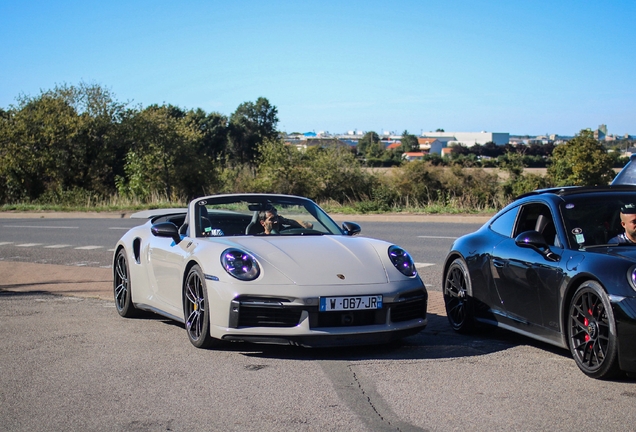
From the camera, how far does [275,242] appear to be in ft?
22.9

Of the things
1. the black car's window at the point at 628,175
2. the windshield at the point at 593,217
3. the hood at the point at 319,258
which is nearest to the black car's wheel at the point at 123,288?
the hood at the point at 319,258

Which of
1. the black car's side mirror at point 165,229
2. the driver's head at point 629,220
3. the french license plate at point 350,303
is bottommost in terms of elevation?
the french license plate at point 350,303

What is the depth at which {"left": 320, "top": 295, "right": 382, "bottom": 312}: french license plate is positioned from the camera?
6125mm

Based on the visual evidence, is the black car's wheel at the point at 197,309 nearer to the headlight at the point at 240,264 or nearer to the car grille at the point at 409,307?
the headlight at the point at 240,264

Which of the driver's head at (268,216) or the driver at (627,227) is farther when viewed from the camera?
the driver's head at (268,216)

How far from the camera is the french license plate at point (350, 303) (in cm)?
612

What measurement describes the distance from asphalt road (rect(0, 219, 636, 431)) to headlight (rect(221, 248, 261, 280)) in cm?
66

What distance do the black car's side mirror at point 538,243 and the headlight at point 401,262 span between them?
0.96 m

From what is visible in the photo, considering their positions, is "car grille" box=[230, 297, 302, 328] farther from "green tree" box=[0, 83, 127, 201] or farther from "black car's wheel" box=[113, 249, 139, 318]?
"green tree" box=[0, 83, 127, 201]

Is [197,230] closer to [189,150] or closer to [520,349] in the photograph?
[520,349]

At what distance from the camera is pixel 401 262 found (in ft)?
22.4

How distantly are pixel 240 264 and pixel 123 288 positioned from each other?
266 cm

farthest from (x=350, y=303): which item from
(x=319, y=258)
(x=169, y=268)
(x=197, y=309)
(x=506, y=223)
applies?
(x=169, y=268)

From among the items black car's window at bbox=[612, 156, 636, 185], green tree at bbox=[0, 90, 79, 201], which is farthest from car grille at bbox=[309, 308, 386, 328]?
green tree at bbox=[0, 90, 79, 201]
